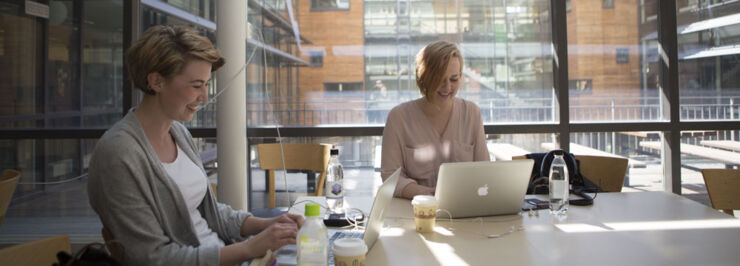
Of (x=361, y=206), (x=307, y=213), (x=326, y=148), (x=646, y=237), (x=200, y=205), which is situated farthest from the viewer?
(x=326, y=148)

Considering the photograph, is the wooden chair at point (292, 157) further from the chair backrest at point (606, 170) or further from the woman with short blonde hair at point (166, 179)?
the chair backrest at point (606, 170)

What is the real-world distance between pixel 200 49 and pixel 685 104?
362 centimetres

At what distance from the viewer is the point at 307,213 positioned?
122 centimetres

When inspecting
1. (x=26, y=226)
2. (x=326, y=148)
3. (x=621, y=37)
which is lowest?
(x=26, y=226)

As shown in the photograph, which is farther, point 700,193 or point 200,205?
point 700,193

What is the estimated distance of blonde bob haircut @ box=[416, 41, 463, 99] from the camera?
96.9 inches

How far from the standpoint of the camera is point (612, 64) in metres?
3.87

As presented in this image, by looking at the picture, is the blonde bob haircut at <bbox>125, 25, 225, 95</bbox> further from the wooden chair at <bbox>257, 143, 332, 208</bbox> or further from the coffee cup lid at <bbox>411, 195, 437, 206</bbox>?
the wooden chair at <bbox>257, 143, 332, 208</bbox>

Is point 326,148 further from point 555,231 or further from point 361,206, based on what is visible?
point 555,231

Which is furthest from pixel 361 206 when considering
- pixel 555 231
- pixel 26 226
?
pixel 26 226

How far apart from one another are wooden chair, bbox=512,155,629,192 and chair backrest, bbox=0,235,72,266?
213 cm

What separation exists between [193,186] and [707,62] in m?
3.79

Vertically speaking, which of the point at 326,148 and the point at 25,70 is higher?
the point at 25,70

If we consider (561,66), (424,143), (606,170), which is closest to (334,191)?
(424,143)
